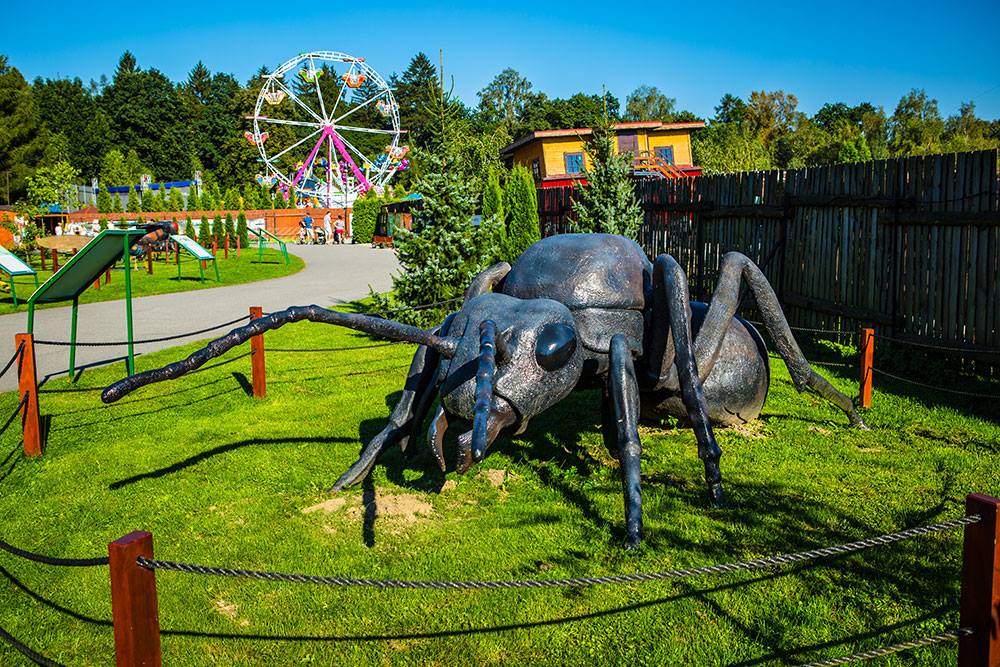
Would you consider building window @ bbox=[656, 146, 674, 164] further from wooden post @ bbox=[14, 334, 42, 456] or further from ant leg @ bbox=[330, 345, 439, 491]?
ant leg @ bbox=[330, 345, 439, 491]

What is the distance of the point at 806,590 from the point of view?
4.28 meters

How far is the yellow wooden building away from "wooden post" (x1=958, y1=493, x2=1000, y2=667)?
35.9m

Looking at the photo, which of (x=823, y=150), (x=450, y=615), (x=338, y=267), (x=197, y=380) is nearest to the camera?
(x=450, y=615)

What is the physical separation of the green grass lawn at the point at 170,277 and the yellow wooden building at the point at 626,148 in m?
14.1

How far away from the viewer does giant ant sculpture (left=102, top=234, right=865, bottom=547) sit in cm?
371

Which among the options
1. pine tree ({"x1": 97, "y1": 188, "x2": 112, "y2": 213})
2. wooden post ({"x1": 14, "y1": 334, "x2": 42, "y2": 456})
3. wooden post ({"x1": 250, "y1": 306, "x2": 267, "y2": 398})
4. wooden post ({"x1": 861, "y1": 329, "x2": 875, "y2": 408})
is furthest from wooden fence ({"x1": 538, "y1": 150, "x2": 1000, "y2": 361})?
pine tree ({"x1": 97, "y1": 188, "x2": 112, "y2": 213})

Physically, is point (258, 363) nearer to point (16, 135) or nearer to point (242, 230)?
point (242, 230)

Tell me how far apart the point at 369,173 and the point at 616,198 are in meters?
43.3

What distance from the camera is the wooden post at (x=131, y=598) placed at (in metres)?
2.55

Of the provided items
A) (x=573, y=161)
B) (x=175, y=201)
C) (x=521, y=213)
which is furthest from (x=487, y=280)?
(x=175, y=201)

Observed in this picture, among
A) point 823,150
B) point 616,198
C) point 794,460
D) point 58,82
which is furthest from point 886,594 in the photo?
point 58,82

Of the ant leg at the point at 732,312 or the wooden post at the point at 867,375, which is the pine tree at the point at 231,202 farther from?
the ant leg at the point at 732,312

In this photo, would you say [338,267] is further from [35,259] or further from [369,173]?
[369,173]

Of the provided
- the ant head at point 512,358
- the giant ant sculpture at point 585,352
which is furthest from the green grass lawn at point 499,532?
the ant head at point 512,358
